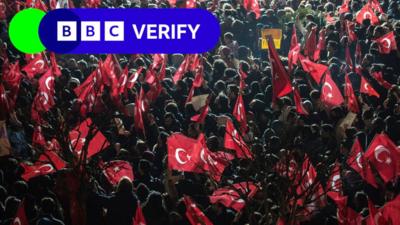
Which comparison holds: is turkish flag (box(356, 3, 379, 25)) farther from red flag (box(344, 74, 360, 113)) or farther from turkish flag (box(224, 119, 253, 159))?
turkish flag (box(224, 119, 253, 159))

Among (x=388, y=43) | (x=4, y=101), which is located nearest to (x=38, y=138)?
(x=4, y=101)

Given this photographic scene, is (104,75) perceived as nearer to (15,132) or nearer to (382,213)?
(15,132)

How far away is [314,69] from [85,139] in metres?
2.76

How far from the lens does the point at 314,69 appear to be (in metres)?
6.71

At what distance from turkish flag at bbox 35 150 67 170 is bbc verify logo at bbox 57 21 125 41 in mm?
1164

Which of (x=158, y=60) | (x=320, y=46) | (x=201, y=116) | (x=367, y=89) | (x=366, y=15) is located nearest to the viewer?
(x=201, y=116)

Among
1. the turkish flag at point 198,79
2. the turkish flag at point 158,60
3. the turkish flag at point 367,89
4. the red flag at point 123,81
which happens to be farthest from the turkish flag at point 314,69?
the red flag at point 123,81

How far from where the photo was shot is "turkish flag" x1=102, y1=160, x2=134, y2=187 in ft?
17.4

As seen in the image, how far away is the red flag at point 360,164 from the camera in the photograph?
16.9ft

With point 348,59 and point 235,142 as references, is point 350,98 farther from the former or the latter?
point 235,142

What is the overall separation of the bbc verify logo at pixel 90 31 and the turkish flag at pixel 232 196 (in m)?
1.88

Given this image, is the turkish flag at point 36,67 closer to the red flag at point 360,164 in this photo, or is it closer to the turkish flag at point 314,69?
the turkish flag at point 314,69

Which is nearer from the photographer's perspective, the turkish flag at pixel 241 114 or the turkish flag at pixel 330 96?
the turkish flag at pixel 241 114

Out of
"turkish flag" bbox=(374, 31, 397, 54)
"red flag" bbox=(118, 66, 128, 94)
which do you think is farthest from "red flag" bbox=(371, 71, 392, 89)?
"red flag" bbox=(118, 66, 128, 94)
